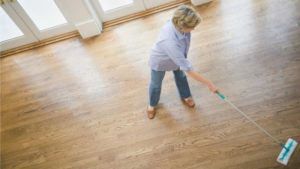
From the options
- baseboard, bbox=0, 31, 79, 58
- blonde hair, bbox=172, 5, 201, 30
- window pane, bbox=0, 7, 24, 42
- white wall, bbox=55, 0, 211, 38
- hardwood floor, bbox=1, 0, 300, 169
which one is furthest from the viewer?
baseboard, bbox=0, 31, 79, 58

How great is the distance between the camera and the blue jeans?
2.21 meters

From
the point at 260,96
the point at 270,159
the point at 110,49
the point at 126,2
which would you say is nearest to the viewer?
the point at 270,159

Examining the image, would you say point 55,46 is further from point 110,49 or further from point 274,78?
point 274,78

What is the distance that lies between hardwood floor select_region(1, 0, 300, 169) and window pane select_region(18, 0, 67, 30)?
1.29 feet

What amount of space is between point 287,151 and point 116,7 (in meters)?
2.56

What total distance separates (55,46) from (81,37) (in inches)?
14.2

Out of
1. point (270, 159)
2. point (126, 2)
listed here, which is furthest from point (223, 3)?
point (270, 159)

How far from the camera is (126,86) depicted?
2836 mm

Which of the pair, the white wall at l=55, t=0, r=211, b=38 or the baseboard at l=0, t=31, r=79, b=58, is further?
the baseboard at l=0, t=31, r=79, b=58

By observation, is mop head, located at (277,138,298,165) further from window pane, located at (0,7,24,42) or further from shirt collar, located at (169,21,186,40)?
window pane, located at (0,7,24,42)

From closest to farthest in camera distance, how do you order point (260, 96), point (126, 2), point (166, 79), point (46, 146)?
point (260, 96) → point (46, 146) → point (166, 79) → point (126, 2)

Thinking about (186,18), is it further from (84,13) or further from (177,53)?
(84,13)

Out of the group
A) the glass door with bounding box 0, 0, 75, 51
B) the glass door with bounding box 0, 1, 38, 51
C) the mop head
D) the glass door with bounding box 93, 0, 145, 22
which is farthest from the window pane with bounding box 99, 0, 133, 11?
the mop head

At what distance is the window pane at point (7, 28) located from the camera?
11.8 feet
